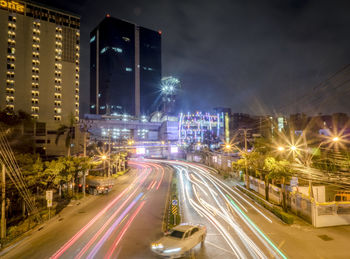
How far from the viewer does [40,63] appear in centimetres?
9075

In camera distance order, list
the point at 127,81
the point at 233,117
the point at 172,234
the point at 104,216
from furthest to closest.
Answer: the point at 127,81, the point at 233,117, the point at 104,216, the point at 172,234

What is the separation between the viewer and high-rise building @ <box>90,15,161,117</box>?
17925 centimetres

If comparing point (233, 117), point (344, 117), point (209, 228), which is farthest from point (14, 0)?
point (344, 117)

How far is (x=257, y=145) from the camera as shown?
3275 cm

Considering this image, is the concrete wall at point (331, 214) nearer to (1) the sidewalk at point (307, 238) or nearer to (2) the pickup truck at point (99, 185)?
(1) the sidewalk at point (307, 238)

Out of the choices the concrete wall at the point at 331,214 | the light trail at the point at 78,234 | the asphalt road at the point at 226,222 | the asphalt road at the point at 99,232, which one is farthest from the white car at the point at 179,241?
the concrete wall at the point at 331,214

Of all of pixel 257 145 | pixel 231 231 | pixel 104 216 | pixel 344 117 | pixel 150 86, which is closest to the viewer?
pixel 231 231

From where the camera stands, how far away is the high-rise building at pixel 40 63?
8431cm

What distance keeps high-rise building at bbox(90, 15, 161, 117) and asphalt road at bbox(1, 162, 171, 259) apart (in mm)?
158560

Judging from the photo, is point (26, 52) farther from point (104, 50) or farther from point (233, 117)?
point (233, 117)

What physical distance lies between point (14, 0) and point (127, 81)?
329 ft

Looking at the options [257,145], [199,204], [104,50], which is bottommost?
[199,204]

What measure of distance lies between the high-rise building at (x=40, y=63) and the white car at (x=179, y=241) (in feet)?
272

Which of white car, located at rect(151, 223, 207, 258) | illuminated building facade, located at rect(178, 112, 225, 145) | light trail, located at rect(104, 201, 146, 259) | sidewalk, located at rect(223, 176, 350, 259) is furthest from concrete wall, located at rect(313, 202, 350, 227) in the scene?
illuminated building facade, located at rect(178, 112, 225, 145)
